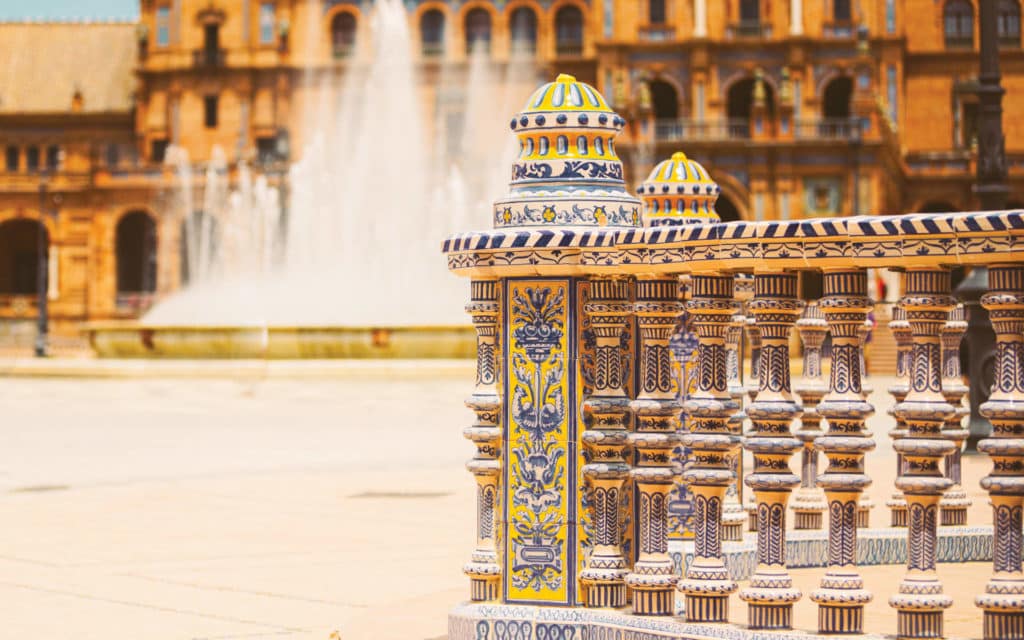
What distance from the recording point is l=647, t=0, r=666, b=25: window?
62.3 metres

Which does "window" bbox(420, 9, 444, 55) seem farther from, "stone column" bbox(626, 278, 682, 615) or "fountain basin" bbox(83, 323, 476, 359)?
"stone column" bbox(626, 278, 682, 615)

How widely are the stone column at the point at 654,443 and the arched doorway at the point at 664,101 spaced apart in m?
57.9

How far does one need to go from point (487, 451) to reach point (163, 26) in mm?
68098

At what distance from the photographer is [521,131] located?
6.95m

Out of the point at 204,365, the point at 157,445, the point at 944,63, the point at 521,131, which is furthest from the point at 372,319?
the point at 944,63

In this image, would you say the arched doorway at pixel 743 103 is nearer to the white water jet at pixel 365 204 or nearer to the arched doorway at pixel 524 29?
the white water jet at pixel 365 204

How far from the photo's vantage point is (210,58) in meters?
71.2

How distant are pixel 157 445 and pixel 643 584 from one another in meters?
13.8

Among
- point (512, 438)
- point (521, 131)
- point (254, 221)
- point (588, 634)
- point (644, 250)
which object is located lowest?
point (588, 634)

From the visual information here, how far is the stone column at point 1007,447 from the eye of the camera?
5.50 m

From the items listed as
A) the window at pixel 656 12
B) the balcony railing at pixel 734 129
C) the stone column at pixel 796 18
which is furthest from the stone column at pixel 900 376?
the window at pixel 656 12

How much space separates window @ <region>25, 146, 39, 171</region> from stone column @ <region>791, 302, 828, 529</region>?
246 feet

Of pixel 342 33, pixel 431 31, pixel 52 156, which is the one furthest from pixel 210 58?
pixel 52 156

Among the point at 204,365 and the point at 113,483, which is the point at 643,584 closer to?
the point at 113,483
